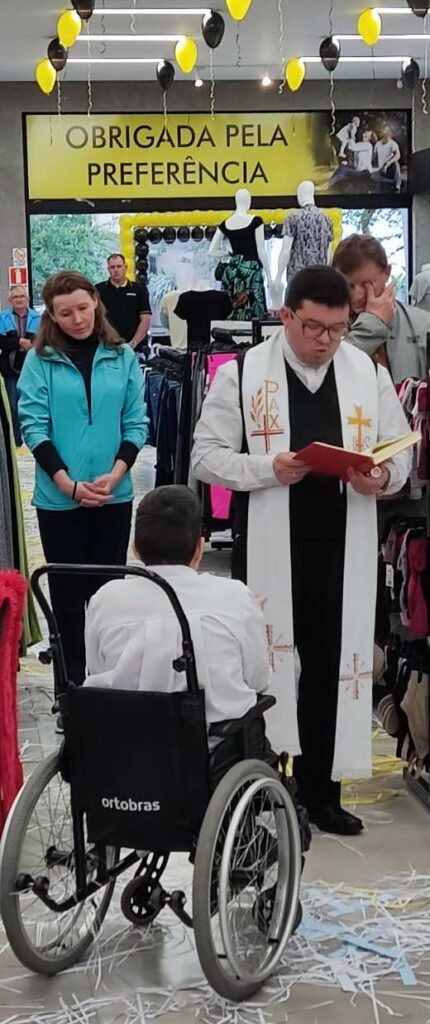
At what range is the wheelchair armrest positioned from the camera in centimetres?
→ 260

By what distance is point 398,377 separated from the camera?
4.02 meters

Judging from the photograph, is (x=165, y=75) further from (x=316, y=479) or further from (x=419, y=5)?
(x=316, y=479)

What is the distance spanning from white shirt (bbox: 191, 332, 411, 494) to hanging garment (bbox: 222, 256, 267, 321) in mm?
5883

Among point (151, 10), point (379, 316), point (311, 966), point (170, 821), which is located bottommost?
point (311, 966)

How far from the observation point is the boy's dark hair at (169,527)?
2.67m

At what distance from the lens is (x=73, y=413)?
4.13 metres

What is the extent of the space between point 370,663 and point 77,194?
13.1 meters

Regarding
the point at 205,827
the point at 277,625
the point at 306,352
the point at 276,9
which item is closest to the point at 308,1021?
the point at 205,827

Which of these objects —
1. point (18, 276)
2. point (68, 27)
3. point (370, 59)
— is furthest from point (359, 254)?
point (18, 276)

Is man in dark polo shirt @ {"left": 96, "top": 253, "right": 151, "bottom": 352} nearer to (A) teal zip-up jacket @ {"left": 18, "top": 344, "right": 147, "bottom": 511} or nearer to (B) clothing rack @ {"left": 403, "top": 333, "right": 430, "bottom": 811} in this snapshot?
(A) teal zip-up jacket @ {"left": 18, "top": 344, "right": 147, "bottom": 511}

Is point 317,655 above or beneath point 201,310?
beneath

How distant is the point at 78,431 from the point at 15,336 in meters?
9.60

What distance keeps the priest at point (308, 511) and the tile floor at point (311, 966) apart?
31cm

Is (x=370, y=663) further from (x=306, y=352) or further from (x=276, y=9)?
(x=276, y=9)
